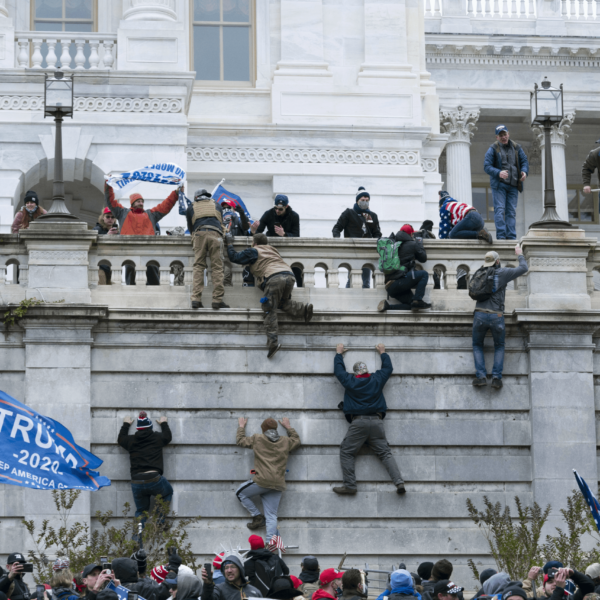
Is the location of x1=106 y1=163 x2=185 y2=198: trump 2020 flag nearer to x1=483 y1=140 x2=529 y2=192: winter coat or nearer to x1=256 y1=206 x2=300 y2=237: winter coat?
x1=256 y1=206 x2=300 y2=237: winter coat

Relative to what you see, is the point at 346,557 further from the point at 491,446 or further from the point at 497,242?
the point at 497,242

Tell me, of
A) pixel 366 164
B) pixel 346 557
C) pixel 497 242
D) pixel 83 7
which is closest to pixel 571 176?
pixel 366 164

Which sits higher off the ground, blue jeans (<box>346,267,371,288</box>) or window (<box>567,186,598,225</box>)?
window (<box>567,186,598,225</box>)

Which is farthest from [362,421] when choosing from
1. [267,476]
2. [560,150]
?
[560,150]

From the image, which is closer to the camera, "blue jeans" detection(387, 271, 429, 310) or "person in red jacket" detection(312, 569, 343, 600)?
"person in red jacket" detection(312, 569, 343, 600)

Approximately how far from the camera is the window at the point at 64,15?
115 feet

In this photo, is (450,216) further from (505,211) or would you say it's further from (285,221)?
(285,221)

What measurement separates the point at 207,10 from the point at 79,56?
4.65 meters

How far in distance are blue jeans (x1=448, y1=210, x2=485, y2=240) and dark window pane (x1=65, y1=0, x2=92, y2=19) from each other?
13.0 metres

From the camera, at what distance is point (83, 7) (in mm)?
35188

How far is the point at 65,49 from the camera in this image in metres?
32.8

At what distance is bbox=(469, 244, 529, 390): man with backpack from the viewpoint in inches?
953

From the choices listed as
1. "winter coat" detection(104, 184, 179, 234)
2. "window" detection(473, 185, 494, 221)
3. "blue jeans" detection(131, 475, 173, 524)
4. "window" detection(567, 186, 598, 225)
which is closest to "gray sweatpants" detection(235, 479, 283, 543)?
"blue jeans" detection(131, 475, 173, 524)

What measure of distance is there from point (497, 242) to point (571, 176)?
26114 mm
